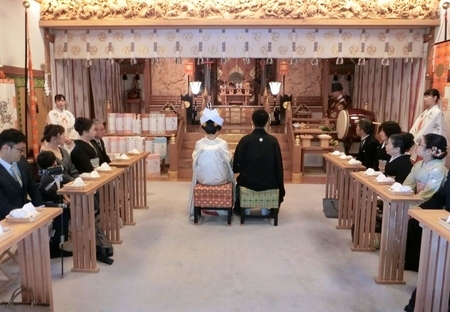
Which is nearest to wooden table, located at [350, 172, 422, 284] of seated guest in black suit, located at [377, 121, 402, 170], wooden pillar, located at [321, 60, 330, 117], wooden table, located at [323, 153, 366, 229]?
wooden table, located at [323, 153, 366, 229]

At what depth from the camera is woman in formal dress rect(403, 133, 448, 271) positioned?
313cm

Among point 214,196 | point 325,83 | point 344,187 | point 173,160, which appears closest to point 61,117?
point 173,160

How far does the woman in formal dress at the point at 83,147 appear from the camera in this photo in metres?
3.97

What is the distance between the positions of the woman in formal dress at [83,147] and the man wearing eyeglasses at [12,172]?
81 cm

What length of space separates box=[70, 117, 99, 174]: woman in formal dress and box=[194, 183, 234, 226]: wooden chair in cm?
115

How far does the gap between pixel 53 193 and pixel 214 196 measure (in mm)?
1630

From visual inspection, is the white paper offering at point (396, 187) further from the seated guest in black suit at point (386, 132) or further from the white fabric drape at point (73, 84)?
the white fabric drape at point (73, 84)

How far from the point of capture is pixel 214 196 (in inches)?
171

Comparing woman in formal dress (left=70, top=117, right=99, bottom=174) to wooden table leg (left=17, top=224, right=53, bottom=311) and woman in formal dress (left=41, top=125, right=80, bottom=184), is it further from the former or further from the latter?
wooden table leg (left=17, top=224, right=53, bottom=311)

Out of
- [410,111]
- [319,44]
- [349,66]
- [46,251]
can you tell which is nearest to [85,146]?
[46,251]

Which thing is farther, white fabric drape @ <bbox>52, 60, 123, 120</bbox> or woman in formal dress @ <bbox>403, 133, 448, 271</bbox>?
white fabric drape @ <bbox>52, 60, 123, 120</bbox>

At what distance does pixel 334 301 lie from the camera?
9.29 ft

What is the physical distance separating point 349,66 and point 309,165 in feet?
12.4

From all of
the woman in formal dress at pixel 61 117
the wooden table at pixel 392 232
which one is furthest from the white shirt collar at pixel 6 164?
the wooden table at pixel 392 232
